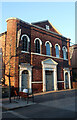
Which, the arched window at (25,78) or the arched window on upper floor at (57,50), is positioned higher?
the arched window on upper floor at (57,50)

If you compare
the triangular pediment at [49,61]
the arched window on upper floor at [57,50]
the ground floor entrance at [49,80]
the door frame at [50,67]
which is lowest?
the ground floor entrance at [49,80]

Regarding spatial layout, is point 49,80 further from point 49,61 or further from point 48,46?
point 48,46

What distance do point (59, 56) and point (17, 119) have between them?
15.0 metres

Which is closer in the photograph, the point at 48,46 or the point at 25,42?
the point at 25,42

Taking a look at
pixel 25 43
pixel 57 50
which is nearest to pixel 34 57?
pixel 25 43

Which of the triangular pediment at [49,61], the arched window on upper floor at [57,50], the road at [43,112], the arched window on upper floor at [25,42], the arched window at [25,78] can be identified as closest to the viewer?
the road at [43,112]

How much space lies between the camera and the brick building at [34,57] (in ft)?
45.7

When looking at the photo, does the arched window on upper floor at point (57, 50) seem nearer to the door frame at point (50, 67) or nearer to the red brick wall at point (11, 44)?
the door frame at point (50, 67)

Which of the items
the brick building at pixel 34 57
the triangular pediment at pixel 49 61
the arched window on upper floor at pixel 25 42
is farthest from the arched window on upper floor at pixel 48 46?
the arched window on upper floor at pixel 25 42

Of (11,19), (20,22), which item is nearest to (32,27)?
(20,22)

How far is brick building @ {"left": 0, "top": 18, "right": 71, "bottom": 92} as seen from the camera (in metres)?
13.9

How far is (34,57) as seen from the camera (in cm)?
1576

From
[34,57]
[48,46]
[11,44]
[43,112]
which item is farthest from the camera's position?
[48,46]

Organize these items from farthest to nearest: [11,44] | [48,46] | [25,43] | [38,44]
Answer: [48,46] < [38,44] < [25,43] < [11,44]
